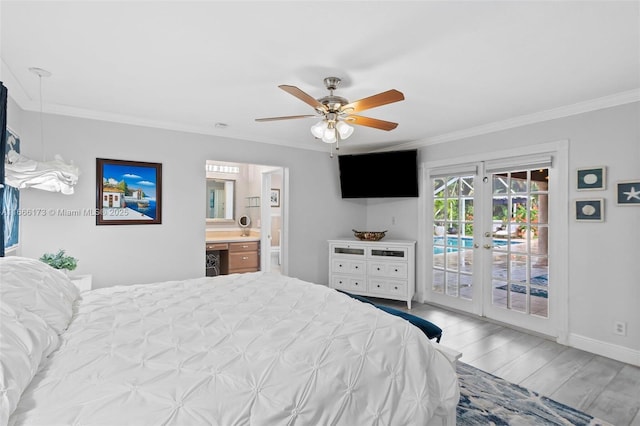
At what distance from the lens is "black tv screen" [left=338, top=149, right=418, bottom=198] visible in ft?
15.6

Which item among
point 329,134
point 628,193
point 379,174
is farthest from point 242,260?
point 628,193

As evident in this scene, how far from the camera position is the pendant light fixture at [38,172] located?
246 centimetres

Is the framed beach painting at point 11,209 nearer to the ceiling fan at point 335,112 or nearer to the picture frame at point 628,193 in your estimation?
the ceiling fan at point 335,112

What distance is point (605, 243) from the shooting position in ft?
10.1

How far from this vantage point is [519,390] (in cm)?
247

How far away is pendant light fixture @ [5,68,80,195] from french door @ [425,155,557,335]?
4176 mm

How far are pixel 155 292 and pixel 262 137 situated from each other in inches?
107

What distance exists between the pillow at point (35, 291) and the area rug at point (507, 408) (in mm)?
2352

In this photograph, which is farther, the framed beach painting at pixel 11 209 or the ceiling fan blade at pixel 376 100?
the framed beach painting at pixel 11 209

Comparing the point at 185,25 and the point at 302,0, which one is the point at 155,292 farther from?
the point at 302,0

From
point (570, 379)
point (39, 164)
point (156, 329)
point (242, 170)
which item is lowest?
point (570, 379)

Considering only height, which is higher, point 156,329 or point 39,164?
point 39,164

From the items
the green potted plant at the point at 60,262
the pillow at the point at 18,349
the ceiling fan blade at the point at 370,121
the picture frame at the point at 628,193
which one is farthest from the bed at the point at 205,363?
the picture frame at the point at 628,193

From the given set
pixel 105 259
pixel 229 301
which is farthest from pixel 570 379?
pixel 105 259
